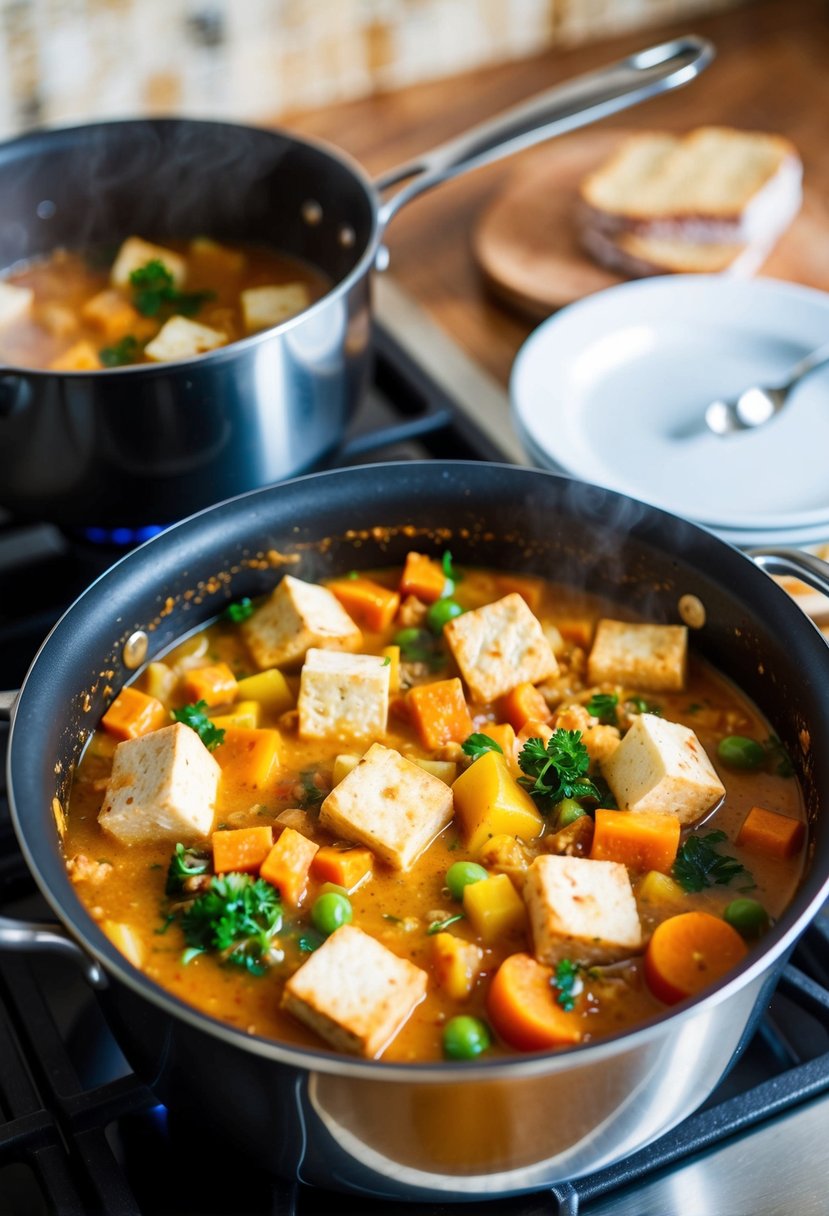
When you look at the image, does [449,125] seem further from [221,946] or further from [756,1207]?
[756,1207]

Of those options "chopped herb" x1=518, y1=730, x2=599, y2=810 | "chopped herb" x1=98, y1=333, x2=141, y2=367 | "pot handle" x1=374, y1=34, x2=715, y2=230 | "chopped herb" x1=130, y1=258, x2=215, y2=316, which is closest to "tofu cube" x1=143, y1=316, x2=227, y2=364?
"chopped herb" x1=98, y1=333, x2=141, y2=367

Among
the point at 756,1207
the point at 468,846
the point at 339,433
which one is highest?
the point at 339,433

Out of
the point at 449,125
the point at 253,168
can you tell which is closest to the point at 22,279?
the point at 253,168

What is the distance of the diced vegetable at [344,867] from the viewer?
5.90ft

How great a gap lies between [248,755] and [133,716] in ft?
0.70

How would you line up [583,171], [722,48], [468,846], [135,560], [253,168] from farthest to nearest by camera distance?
[722,48]
[583,171]
[253,168]
[135,560]
[468,846]

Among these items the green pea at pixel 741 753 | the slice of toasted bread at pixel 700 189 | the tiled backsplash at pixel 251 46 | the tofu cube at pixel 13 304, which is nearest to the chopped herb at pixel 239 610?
the green pea at pixel 741 753

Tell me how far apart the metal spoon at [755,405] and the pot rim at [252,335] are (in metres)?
0.82

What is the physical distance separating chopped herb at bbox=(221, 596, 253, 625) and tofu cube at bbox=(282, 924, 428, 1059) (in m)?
0.78

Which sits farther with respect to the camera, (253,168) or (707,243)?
(707,243)

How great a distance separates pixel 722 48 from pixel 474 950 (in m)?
3.58

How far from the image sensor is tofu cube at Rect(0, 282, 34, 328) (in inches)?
110

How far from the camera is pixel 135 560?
2004 millimetres

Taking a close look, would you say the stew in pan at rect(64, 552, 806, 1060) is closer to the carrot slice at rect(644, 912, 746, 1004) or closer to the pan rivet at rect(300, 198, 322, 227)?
the carrot slice at rect(644, 912, 746, 1004)
